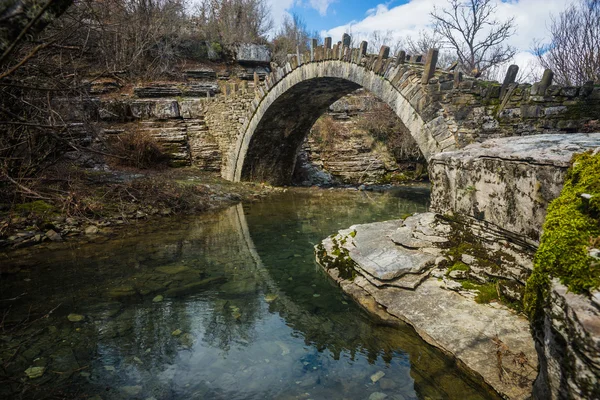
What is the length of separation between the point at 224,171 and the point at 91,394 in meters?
12.2

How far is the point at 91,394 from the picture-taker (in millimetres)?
2617

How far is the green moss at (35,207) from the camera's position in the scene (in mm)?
6523

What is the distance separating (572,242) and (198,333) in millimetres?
3180

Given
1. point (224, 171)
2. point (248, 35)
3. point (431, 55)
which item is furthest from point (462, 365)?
point (248, 35)

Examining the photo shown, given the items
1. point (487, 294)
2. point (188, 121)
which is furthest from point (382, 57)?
point (188, 121)

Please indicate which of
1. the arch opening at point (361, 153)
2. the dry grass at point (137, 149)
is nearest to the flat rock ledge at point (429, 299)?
the dry grass at point (137, 149)

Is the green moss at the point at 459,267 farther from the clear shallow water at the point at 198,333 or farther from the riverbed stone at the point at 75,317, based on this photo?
the riverbed stone at the point at 75,317

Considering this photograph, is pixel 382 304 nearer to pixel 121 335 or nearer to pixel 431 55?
pixel 121 335

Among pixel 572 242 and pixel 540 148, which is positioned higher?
pixel 540 148

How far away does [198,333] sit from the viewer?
355cm

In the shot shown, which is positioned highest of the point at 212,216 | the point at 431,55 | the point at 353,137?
the point at 431,55

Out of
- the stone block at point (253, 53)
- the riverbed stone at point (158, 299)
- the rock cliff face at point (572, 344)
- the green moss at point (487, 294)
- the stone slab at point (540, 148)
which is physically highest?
the stone block at point (253, 53)

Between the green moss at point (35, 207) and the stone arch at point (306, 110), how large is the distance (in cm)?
692

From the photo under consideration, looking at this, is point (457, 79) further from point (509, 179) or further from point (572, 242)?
point (572, 242)
